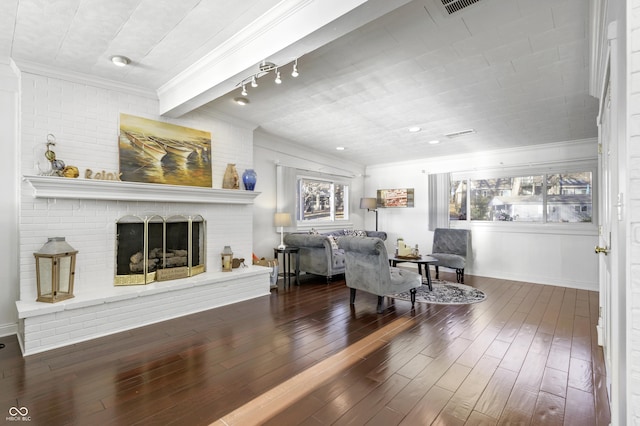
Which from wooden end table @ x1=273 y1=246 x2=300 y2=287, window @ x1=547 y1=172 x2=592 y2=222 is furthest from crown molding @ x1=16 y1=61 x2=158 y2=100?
window @ x1=547 y1=172 x2=592 y2=222

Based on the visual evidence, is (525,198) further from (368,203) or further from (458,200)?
(368,203)

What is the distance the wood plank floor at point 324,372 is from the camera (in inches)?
70.0

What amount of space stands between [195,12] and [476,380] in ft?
11.1

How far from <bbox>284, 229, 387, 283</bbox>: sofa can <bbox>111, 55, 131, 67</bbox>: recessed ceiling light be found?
3.38m

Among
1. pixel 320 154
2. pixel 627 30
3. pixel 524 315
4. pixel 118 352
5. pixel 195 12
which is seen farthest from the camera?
pixel 320 154

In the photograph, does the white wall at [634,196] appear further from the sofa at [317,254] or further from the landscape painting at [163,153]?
the sofa at [317,254]

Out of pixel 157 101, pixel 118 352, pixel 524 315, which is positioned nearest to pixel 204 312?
pixel 118 352

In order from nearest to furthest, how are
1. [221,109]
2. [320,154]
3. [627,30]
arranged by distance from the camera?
[627,30] < [221,109] < [320,154]

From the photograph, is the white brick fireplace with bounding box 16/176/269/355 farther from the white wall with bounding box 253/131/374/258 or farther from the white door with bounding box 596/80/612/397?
the white door with bounding box 596/80/612/397

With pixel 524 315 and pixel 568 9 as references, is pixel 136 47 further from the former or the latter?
pixel 524 315

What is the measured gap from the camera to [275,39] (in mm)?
2168

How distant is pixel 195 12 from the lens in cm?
210

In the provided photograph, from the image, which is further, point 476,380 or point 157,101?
point 157,101

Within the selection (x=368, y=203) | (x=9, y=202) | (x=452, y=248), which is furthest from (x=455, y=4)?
(x=368, y=203)
